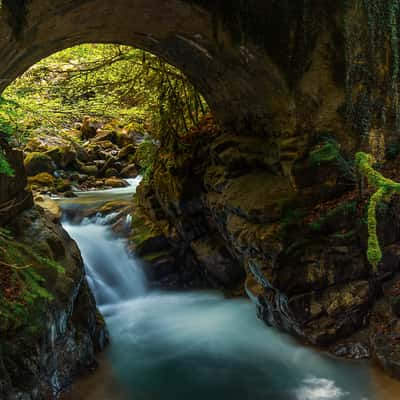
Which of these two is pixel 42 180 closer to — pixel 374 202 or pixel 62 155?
pixel 62 155

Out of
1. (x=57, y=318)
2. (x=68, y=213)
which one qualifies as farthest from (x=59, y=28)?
(x=68, y=213)

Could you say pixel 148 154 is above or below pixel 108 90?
below

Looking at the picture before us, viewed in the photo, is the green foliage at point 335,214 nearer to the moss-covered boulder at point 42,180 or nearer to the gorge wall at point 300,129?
the gorge wall at point 300,129

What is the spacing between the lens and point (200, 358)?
19.5 feet

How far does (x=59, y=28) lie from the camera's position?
4.69 meters

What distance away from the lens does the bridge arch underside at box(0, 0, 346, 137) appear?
432cm

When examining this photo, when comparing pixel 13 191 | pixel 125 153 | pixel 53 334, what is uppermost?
pixel 125 153

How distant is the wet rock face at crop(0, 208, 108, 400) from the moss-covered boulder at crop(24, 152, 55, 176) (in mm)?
10423

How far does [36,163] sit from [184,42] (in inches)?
463

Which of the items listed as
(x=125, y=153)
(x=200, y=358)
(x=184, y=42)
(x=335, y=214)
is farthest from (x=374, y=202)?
(x=125, y=153)

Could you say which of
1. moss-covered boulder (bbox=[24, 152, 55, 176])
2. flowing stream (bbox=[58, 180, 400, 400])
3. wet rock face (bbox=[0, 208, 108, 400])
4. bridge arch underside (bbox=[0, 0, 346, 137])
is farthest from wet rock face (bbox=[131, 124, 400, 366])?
Answer: moss-covered boulder (bbox=[24, 152, 55, 176])

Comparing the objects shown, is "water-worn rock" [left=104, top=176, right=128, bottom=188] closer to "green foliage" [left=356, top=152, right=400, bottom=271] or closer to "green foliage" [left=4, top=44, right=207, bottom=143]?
"green foliage" [left=4, top=44, right=207, bottom=143]

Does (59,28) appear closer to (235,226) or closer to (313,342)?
(235,226)

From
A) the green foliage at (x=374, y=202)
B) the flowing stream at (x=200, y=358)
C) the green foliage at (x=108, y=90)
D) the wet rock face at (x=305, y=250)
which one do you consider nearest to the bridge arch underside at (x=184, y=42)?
the wet rock face at (x=305, y=250)
